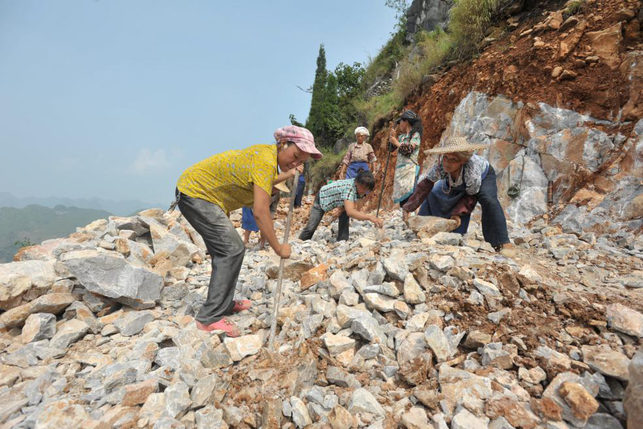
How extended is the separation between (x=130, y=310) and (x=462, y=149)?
376 cm

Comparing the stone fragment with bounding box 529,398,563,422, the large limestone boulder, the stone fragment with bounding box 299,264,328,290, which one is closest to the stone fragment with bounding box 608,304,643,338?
the stone fragment with bounding box 529,398,563,422

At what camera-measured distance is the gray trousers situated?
95.7 inches

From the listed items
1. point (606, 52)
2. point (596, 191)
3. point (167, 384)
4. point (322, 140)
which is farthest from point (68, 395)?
point (322, 140)

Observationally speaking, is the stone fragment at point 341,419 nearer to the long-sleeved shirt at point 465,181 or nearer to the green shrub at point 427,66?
Answer: the long-sleeved shirt at point 465,181

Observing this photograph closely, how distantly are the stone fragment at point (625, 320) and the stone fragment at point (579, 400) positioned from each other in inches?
25.8

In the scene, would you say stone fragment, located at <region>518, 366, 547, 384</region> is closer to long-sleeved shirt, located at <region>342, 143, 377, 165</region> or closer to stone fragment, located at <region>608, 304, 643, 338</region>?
stone fragment, located at <region>608, 304, 643, 338</region>

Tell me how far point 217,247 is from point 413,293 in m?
1.64

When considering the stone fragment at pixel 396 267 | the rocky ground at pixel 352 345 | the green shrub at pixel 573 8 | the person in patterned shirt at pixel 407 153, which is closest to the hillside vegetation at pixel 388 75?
the green shrub at pixel 573 8

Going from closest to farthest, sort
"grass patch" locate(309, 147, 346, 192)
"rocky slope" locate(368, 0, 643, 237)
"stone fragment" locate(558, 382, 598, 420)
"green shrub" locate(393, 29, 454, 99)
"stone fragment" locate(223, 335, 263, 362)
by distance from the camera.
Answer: "stone fragment" locate(558, 382, 598, 420)
"stone fragment" locate(223, 335, 263, 362)
"rocky slope" locate(368, 0, 643, 237)
"green shrub" locate(393, 29, 454, 99)
"grass patch" locate(309, 147, 346, 192)

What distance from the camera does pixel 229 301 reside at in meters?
2.57

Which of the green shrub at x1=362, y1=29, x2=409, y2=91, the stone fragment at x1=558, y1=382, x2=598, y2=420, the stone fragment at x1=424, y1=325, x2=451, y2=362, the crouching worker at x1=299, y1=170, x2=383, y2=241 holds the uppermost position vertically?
the green shrub at x1=362, y1=29, x2=409, y2=91

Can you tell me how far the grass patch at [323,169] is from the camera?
45.4ft

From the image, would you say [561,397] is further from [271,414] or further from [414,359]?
[271,414]

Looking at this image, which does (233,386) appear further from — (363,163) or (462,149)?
(363,163)
